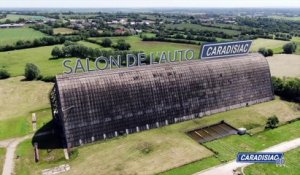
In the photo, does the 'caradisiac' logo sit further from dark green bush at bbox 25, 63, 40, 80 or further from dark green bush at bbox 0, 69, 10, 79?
dark green bush at bbox 0, 69, 10, 79

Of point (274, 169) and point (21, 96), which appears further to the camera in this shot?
point (21, 96)

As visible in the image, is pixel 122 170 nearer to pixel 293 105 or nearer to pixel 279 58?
pixel 293 105

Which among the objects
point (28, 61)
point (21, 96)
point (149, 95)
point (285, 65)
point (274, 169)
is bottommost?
point (21, 96)

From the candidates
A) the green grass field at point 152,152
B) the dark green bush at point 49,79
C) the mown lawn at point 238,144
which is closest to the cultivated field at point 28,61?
the dark green bush at point 49,79

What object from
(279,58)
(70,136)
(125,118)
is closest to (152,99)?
(125,118)

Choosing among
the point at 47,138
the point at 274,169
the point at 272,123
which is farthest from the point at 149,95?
the point at 274,169

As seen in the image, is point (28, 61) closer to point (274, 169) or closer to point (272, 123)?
point (272, 123)
